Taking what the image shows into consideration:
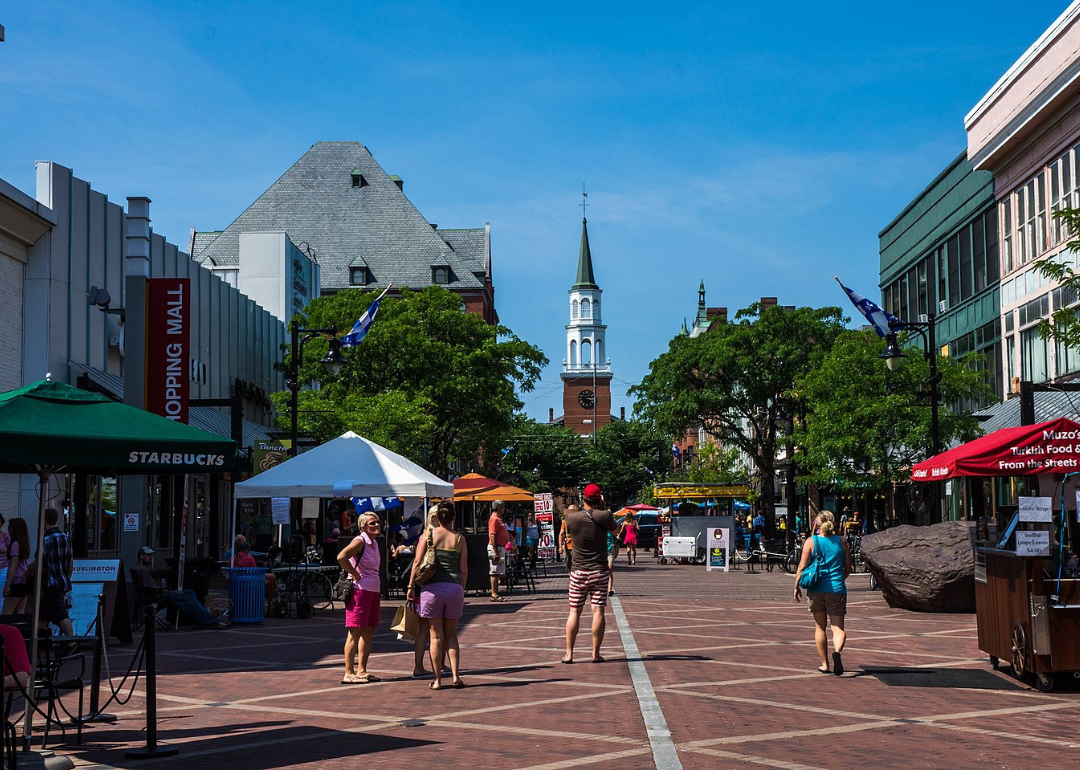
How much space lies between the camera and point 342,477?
75.5 feet

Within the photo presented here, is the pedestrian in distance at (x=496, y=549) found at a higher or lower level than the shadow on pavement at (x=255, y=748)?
higher

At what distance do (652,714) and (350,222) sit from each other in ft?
275

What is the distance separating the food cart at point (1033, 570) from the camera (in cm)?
1223

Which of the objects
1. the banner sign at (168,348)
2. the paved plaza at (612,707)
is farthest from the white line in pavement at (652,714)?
the banner sign at (168,348)

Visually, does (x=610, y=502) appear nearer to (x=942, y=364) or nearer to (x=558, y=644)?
(x=942, y=364)

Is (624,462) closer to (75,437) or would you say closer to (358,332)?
(358,332)

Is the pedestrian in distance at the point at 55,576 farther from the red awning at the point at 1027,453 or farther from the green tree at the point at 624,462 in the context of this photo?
the green tree at the point at 624,462

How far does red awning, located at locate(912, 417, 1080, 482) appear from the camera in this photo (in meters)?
15.0

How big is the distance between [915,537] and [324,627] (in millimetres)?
9956

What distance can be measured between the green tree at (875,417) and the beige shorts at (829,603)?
1862 cm

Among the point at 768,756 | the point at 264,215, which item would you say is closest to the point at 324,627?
the point at 768,756

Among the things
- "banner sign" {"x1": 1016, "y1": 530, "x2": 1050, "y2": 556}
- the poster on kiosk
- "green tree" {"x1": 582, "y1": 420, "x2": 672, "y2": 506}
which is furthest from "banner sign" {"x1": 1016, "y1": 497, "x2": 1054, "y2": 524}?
"green tree" {"x1": 582, "y1": 420, "x2": 672, "y2": 506}

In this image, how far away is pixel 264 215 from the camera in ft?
303

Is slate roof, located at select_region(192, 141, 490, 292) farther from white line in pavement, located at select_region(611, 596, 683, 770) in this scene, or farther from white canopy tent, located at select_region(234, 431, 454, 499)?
white line in pavement, located at select_region(611, 596, 683, 770)
